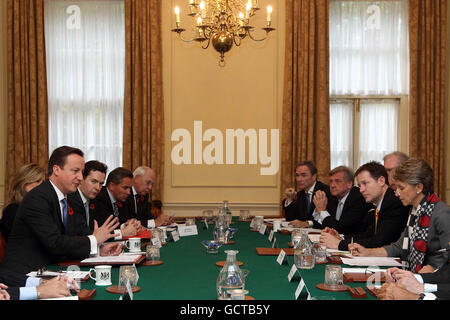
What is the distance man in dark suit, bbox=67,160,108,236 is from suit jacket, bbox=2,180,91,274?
647 millimetres

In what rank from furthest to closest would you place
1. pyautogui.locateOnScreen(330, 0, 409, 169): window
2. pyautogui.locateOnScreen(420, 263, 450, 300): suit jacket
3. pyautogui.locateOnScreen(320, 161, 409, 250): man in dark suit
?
pyautogui.locateOnScreen(330, 0, 409, 169): window
pyautogui.locateOnScreen(320, 161, 409, 250): man in dark suit
pyautogui.locateOnScreen(420, 263, 450, 300): suit jacket

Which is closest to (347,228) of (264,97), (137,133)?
(264,97)

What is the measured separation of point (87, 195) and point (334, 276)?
262 centimetres

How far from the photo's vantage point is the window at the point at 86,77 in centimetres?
779

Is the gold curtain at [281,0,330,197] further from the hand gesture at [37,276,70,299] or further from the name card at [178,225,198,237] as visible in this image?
the hand gesture at [37,276,70,299]

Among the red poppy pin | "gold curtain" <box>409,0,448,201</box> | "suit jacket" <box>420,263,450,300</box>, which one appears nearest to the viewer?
"suit jacket" <box>420,263,450,300</box>

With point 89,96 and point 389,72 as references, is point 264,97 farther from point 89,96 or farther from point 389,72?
point 89,96

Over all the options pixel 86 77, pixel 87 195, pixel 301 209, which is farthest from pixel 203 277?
pixel 86 77

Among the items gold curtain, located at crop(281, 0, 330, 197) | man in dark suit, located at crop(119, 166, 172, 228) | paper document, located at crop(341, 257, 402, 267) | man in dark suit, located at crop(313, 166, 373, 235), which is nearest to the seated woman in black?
man in dark suit, located at crop(119, 166, 172, 228)

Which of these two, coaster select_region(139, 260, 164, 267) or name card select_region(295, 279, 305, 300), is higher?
name card select_region(295, 279, 305, 300)

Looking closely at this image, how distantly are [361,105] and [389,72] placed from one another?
2.05 feet

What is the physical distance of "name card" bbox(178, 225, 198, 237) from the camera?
4.95 metres

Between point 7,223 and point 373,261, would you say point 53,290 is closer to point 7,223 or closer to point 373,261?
point 7,223

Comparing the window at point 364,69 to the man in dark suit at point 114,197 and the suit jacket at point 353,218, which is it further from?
the man in dark suit at point 114,197
